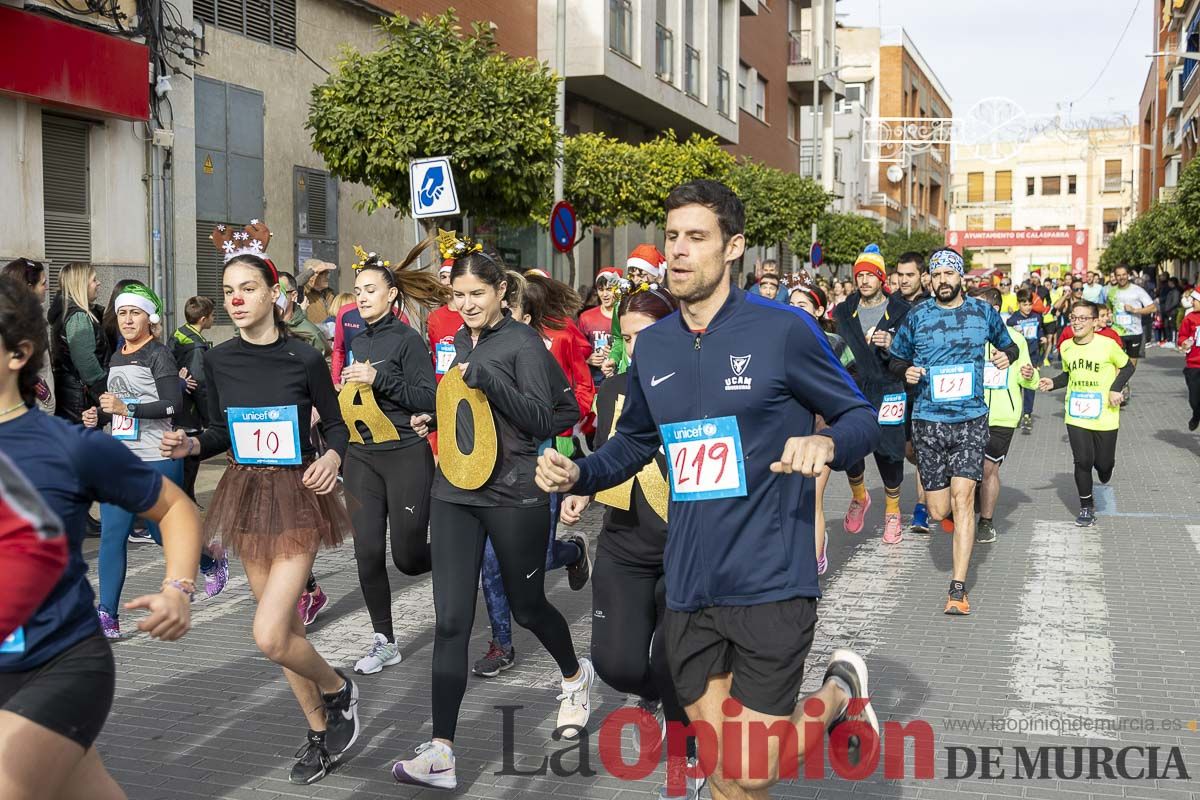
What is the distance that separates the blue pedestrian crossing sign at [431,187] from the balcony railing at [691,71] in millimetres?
20207

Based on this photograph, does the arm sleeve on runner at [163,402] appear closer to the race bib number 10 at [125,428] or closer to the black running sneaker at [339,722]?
the race bib number 10 at [125,428]

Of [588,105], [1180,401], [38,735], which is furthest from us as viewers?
[588,105]

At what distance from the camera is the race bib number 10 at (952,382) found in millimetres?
7938

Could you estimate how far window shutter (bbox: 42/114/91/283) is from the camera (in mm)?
13883

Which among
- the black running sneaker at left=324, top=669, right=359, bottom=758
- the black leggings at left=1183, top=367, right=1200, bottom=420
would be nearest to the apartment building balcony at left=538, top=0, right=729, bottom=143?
the black leggings at left=1183, top=367, right=1200, bottom=420

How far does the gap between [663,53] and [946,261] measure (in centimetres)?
2287

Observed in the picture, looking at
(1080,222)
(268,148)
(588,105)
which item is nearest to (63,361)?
(268,148)

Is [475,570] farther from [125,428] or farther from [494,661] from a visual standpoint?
[125,428]

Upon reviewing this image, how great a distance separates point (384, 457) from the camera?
6141 millimetres

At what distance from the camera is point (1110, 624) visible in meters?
7.05

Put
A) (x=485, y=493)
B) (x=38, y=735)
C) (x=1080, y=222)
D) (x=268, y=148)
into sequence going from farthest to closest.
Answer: (x=1080, y=222), (x=268, y=148), (x=485, y=493), (x=38, y=735)

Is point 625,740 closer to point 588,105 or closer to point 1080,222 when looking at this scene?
point 588,105

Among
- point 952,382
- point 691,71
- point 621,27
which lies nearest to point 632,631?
point 952,382

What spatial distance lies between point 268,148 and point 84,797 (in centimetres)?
1536
